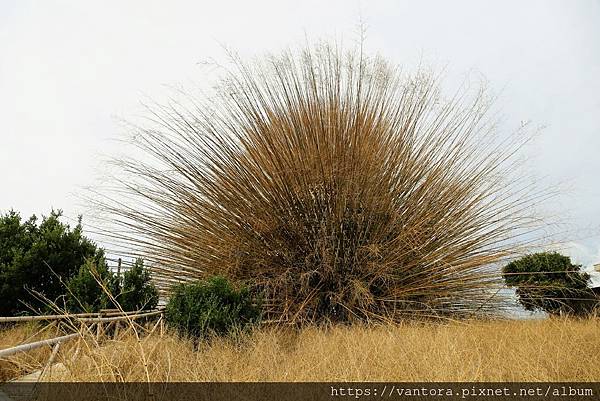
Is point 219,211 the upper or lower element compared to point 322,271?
upper

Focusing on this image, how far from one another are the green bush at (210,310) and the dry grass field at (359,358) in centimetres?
19

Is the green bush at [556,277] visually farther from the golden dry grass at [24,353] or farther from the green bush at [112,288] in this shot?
the golden dry grass at [24,353]

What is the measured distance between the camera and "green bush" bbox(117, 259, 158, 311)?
17.0 feet

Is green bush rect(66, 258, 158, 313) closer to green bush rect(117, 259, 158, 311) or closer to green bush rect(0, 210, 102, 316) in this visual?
green bush rect(117, 259, 158, 311)

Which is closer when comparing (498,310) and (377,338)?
(377,338)

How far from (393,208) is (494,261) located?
0.95m

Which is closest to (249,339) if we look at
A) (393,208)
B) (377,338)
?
(377,338)

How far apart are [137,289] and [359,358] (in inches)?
141

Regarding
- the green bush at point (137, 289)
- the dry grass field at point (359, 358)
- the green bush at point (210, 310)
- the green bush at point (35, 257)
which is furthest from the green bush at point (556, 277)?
the green bush at point (35, 257)

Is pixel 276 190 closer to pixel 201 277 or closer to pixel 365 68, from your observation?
pixel 201 277

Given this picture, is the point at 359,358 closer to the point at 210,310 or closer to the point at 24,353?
the point at 210,310

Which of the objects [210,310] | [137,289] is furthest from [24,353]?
[137,289]

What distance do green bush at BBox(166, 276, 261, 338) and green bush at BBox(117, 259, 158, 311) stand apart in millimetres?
1638

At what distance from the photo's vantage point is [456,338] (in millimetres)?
2859
